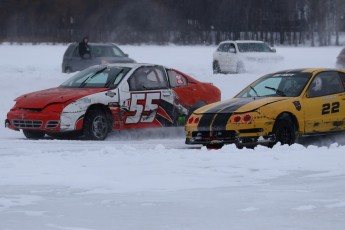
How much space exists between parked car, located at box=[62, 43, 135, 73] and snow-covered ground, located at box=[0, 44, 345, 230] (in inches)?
655

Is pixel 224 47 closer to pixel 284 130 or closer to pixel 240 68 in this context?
pixel 240 68

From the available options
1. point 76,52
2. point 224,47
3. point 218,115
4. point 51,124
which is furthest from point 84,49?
point 218,115

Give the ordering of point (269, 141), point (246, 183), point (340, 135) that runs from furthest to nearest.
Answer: point (340, 135), point (269, 141), point (246, 183)

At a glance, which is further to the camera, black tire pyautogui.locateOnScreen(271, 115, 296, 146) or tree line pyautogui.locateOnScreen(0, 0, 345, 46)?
tree line pyautogui.locateOnScreen(0, 0, 345, 46)

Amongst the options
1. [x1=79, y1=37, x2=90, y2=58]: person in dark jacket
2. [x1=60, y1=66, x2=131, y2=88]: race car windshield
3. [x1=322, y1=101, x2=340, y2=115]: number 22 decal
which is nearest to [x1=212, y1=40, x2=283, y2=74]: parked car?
[x1=79, y1=37, x2=90, y2=58]: person in dark jacket

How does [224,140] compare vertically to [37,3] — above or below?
below

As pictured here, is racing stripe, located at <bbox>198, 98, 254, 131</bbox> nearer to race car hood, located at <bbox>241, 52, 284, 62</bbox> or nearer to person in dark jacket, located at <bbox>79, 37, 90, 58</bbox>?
person in dark jacket, located at <bbox>79, 37, 90, 58</bbox>

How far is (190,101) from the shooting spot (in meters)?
17.5

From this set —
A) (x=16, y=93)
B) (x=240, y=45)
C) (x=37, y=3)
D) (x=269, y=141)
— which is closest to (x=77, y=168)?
(x=269, y=141)

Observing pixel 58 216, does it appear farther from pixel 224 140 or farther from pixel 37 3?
pixel 37 3

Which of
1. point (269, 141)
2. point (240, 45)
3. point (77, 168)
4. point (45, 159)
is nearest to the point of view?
point (77, 168)

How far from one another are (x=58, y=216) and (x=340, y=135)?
795 cm

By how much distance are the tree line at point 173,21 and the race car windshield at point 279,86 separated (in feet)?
150

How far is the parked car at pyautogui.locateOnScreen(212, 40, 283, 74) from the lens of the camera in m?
32.0
